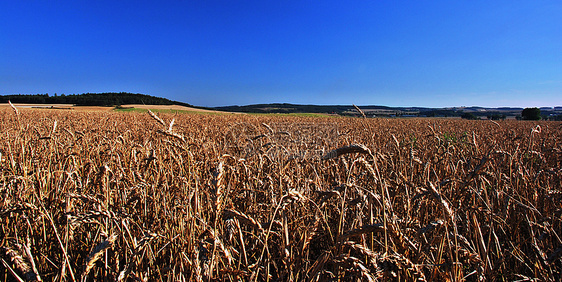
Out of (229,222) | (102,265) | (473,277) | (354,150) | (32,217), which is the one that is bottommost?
(473,277)

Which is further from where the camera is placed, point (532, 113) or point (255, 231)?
point (532, 113)

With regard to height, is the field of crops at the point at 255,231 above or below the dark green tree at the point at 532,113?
below

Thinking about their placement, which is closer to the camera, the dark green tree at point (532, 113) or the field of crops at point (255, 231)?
the field of crops at point (255, 231)

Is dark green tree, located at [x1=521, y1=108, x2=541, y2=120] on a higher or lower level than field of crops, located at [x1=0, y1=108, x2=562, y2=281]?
higher

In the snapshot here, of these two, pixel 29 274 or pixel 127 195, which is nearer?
pixel 29 274

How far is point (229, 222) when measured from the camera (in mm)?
1331

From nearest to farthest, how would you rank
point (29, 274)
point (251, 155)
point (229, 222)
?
point (29, 274)
point (229, 222)
point (251, 155)

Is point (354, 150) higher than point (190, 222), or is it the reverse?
point (354, 150)

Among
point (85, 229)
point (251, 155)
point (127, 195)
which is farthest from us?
point (251, 155)

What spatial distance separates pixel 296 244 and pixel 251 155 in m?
2.24

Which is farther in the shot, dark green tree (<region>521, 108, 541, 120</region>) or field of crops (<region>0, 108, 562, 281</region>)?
dark green tree (<region>521, 108, 541, 120</region>)

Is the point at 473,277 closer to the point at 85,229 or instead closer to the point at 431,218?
the point at 431,218

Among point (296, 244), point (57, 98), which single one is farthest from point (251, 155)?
point (57, 98)

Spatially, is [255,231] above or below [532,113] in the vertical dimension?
below
